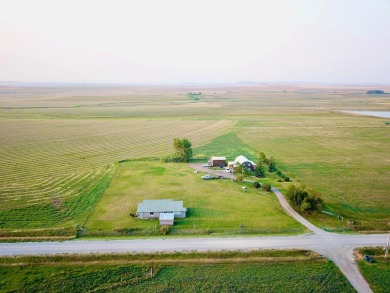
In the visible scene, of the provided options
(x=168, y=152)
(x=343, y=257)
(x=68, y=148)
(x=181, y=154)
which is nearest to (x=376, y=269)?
(x=343, y=257)

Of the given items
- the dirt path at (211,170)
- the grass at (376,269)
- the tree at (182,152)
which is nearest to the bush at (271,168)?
the dirt path at (211,170)

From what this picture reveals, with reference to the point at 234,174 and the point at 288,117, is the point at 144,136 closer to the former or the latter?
the point at 234,174

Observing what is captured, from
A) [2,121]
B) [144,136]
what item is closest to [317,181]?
[144,136]

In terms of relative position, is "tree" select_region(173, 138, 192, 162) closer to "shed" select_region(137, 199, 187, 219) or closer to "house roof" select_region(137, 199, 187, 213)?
"house roof" select_region(137, 199, 187, 213)

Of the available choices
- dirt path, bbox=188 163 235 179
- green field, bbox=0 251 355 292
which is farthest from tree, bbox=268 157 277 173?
green field, bbox=0 251 355 292

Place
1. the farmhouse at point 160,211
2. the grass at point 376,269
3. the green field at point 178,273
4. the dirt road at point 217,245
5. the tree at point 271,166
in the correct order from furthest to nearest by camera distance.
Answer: the tree at point 271,166 → the farmhouse at point 160,211 → the dirt road at point 217,245 → the grass at point 376,269 → the green field at point 178,273

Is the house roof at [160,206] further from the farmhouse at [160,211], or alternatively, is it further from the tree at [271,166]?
the tree at [271,166]
